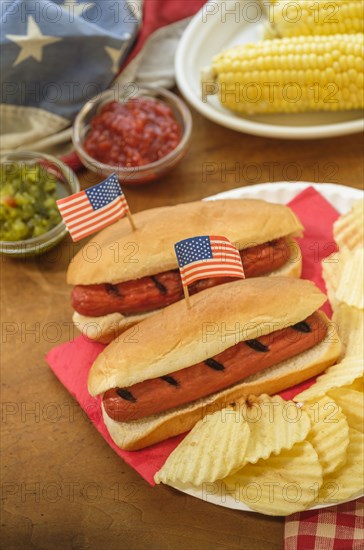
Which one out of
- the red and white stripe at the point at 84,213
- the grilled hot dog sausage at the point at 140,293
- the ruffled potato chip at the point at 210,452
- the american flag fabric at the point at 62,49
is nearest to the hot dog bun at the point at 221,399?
the ruffled potato chip at the point at 210,452

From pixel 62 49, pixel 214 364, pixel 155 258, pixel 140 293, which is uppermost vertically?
pixel 62 49

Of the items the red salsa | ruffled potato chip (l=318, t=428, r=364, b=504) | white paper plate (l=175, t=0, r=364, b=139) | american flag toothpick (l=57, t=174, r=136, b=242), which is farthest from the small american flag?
ruffled potato chip (l=318, t=428, r=364, b=504)

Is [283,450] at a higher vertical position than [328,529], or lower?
higher

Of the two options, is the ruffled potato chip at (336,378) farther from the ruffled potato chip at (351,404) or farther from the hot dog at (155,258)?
the hot dog at (155,258)

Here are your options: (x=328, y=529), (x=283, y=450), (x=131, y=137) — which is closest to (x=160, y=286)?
(x=283, y=450)

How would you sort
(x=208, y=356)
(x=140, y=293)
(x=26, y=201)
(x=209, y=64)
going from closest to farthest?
(x=208, y=356)
(x=140, y=293)
(x=26, y=201)
(x=209, y=64)

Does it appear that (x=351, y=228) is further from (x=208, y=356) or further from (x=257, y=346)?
(x=208, y=356)

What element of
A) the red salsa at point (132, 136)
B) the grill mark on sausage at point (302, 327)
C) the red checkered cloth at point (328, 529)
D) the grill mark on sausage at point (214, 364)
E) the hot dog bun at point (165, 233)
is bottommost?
the red checkered cloth at point (328, 529)
